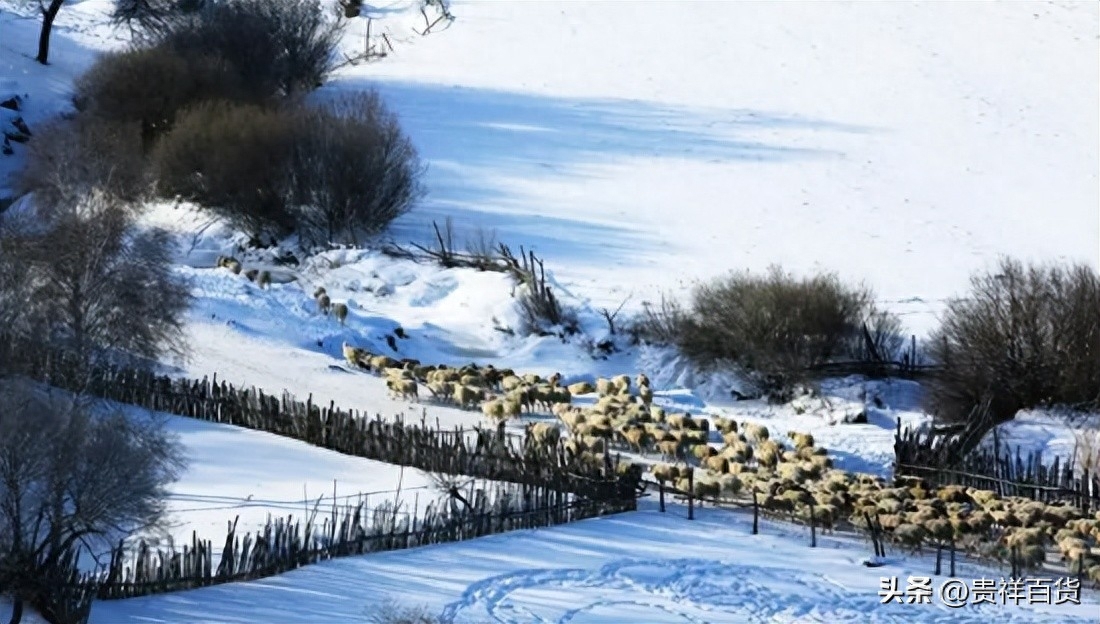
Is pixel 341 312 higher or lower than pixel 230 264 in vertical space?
lower

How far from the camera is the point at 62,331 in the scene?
62.3 ft

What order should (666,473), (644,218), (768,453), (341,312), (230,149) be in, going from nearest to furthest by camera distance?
(666,473)
(768,453)
(341,312)
(230,149)
(644,218)

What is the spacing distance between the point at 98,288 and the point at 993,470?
36.0 ft

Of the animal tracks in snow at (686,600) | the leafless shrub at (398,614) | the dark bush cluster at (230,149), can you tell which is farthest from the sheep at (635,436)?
the dark bush cluster at (230,149)

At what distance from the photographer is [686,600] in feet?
49.7

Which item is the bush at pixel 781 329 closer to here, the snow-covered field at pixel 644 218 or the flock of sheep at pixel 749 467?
the snow-covered field at pixel 644 218

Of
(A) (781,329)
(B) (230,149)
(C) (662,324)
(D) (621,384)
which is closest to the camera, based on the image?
(D) (621,384)

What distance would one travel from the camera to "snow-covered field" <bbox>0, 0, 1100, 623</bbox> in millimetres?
15711

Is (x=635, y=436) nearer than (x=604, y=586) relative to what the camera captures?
No

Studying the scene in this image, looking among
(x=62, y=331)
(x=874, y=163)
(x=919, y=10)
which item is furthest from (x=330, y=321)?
(x=919, y=10)

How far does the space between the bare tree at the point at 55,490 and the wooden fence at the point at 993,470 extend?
33.6ft

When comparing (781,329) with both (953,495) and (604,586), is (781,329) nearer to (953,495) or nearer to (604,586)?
(953,495)

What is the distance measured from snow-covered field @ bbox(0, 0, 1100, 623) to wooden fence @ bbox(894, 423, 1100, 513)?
0.90m

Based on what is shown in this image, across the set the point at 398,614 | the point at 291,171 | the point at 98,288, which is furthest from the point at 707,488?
the point at 291,171
